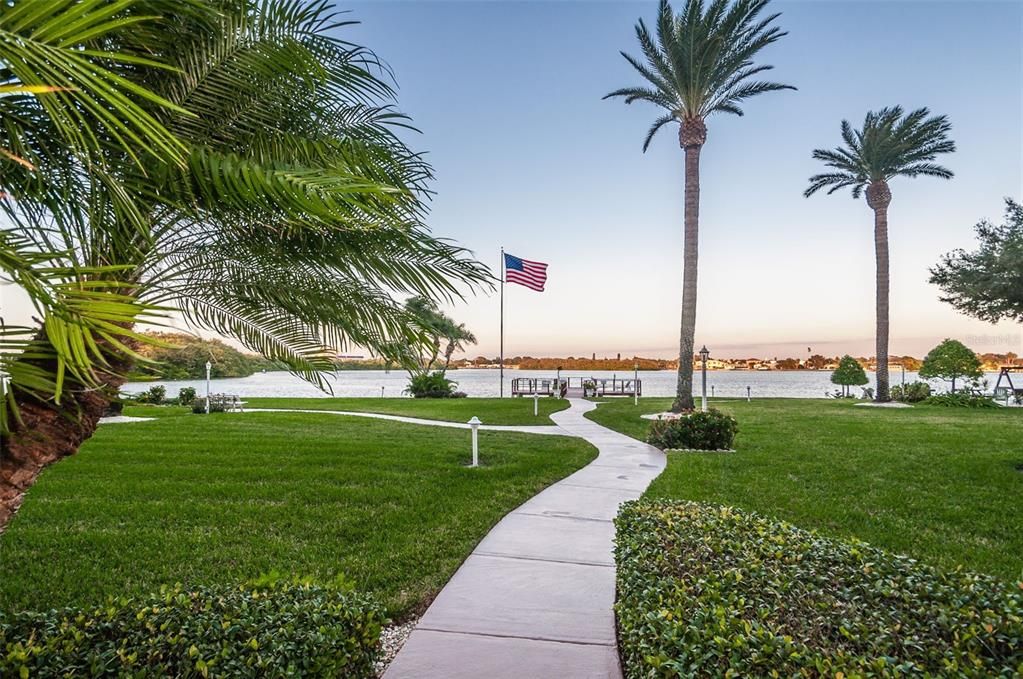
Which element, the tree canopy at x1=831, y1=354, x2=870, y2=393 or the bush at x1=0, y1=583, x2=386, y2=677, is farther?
the tree canopy at x1=831, y1=354, x2=870, y2=393

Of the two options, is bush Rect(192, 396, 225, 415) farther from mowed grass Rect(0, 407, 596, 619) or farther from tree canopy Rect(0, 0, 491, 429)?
tree canopy Rect(0, 0, 491, 429)

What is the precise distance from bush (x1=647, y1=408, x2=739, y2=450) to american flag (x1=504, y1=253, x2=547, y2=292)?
8827mm

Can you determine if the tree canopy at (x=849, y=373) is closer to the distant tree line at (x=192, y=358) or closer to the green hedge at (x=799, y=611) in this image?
the green hedge at (x=799, y=611)

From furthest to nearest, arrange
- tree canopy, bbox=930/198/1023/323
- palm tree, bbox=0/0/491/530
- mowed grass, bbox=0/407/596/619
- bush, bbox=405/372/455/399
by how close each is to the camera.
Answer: bush, bbox=405/372/455/399 → tree canopy, bbox=930/198/1023/323 → mowed grass, bbox=0/407/596/619 → palm tree, bbox=0/0/491/530

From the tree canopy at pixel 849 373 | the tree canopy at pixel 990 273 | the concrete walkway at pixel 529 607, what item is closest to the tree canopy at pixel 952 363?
the tree canopy at pixel 849 373

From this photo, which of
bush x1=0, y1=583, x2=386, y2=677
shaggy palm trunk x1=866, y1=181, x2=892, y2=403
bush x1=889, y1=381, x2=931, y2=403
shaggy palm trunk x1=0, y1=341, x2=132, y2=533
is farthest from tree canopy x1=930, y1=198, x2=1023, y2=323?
bush x1=889, y1=381, x2=931, y2=403

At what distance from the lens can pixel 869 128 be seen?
25.4 m

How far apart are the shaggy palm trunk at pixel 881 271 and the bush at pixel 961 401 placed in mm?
2218

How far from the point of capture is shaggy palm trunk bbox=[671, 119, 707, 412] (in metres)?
16.6

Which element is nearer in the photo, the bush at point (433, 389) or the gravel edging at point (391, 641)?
the gravel edging at point (391, 641)

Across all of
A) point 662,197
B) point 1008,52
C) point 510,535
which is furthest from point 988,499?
point 662,197

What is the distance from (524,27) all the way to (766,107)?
10502 millimetres

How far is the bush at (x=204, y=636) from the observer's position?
2.50m

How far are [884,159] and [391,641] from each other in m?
29.2
